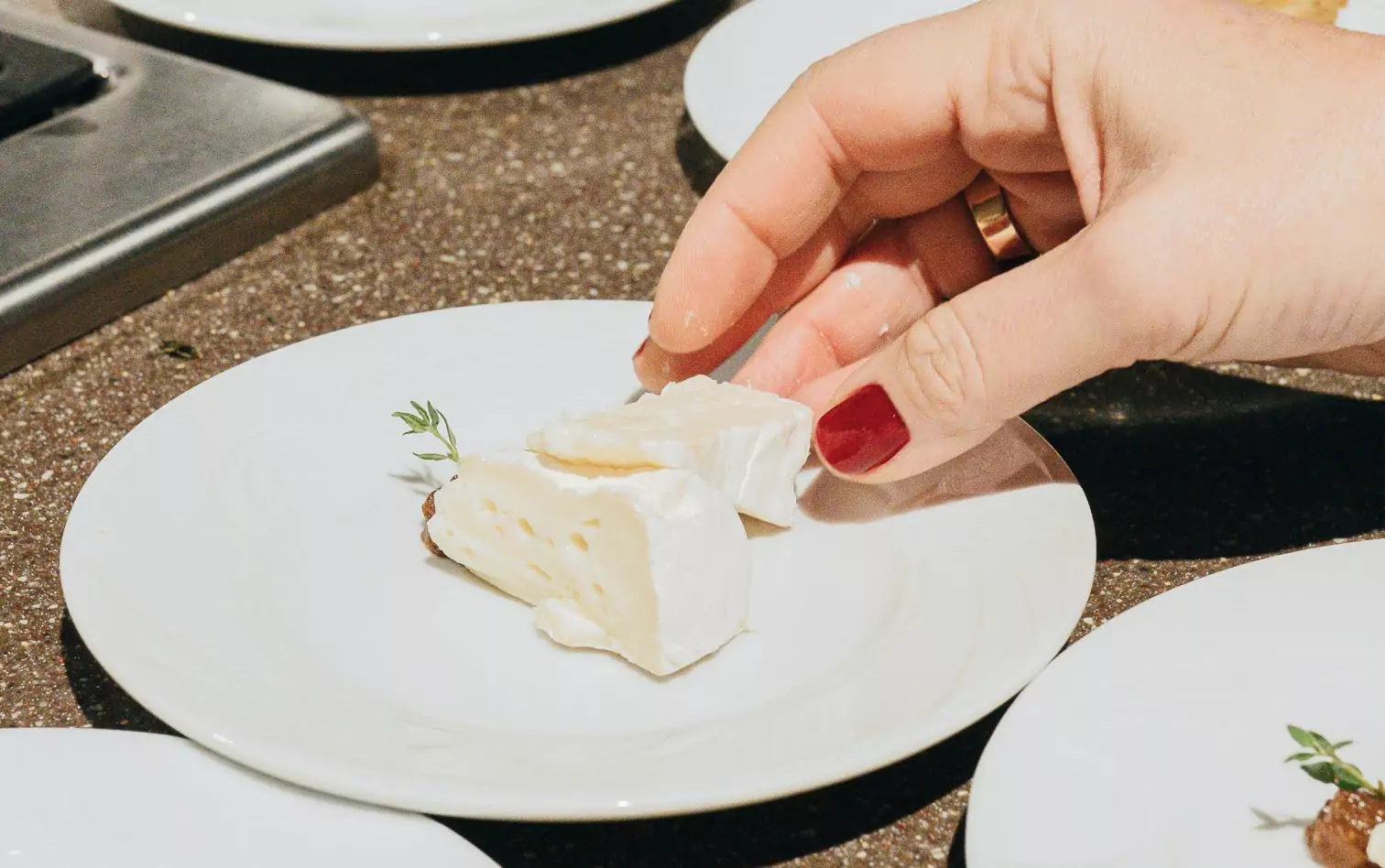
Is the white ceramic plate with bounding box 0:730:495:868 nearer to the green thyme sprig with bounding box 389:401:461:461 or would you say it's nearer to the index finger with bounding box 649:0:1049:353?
the green thyme sprig with bounding box 389:401:461:461

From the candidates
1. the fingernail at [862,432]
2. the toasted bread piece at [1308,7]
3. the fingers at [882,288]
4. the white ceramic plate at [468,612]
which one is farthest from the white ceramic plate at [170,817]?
the toasted bread piece at [1308,7]

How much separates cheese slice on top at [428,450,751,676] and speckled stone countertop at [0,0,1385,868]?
0.38ft

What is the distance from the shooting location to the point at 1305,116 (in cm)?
78

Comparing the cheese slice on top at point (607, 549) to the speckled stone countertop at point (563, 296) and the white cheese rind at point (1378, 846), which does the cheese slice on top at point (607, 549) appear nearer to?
the speckled stone countertop at point (563, 296)

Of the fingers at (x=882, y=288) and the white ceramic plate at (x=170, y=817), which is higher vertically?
the white ceramic plate at (x=170, y=817)

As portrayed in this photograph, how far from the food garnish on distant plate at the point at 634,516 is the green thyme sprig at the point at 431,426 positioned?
2cm

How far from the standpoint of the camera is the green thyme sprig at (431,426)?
0.93 meters

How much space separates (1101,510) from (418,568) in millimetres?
510

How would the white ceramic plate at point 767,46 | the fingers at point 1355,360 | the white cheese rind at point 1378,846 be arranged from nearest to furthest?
1. the white cheese rind at point 1378,846
2. the fingers at point 1355,360
3. the white ceramic plate at point 767,46

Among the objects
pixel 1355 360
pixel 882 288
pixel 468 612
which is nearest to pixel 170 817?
pixel 468 612

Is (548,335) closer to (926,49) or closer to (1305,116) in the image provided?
(926,49)

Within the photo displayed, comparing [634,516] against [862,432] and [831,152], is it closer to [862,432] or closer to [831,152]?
[862,432]

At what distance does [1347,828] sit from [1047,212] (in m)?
0.56

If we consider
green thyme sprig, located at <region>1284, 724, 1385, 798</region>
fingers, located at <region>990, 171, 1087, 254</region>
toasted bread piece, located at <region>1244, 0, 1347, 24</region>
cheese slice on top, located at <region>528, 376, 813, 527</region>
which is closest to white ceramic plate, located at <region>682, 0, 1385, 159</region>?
toasted bread piece, located at <region>1244, 0, 1347, 24</region>
